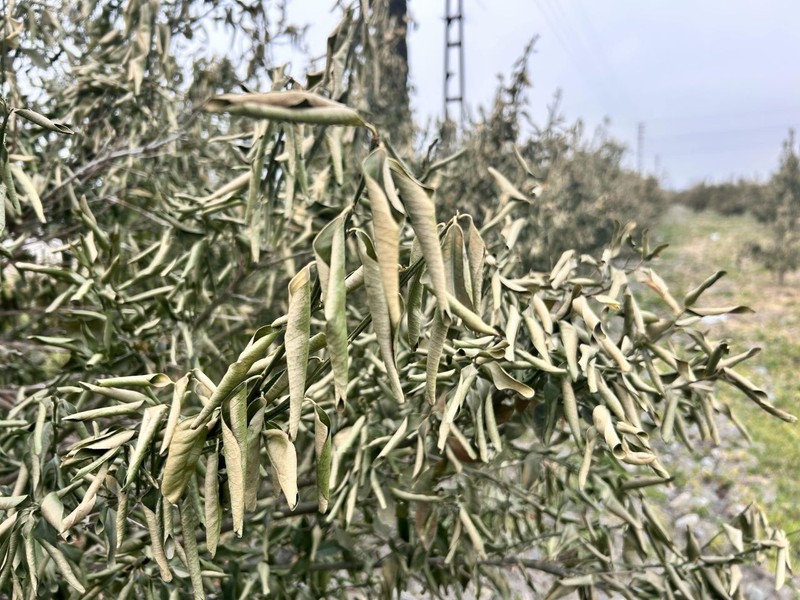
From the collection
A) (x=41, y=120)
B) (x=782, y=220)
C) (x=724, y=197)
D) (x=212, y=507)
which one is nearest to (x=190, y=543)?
(x=212, y=507)

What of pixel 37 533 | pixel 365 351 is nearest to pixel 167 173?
pixel 365 351

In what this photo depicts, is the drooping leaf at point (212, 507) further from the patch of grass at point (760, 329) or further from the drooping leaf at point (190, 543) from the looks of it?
the patch of grass at point (760, 329)

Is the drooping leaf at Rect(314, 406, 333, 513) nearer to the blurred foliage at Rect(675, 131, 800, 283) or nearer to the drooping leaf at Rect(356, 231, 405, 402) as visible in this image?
the drooping leaf at Rect(356, 231, 405, 402)

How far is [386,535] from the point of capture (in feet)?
4.27

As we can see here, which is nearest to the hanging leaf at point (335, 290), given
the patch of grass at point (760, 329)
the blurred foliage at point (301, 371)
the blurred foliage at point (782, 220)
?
the blurred foliage at point (301, 371)

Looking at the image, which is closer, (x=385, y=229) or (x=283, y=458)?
(x=385, y=229)

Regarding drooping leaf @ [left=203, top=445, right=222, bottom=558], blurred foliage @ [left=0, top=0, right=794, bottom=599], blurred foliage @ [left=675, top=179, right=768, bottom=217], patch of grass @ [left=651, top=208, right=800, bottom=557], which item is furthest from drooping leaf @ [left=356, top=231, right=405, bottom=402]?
blurred foliage @ [left=675, top=179, right=768, bottom=217]

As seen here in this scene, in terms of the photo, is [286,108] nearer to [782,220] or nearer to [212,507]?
[212,507]

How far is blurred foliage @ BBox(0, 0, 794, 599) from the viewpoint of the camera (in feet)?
1.84

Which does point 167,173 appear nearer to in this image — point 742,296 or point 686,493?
point 686,493

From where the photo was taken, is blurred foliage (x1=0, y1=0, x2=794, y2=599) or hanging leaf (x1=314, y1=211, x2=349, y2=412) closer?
hanging leaf (x1=314, y1=211, x2=349, y2=412)

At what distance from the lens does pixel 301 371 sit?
1.63 feet

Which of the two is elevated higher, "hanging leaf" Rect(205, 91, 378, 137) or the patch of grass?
"hanging leaf" Rect(205, 91, 378, 137)

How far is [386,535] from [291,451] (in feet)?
2.65
